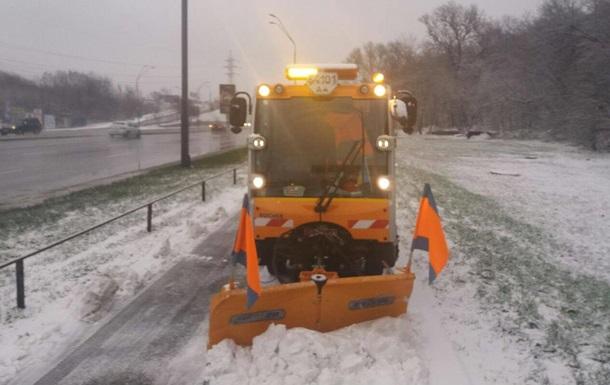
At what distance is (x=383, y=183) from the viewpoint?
19.6 ft

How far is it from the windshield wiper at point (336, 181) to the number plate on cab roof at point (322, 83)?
69cm

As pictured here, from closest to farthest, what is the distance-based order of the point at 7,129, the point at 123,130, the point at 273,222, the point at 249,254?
the point at 249,254
the point at 273,222
the point at 123,130
the point at 7,129

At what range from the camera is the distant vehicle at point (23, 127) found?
47969 mm

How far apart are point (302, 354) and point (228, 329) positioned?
2.49ft

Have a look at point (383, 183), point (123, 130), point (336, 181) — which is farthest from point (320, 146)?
point (123, 130)

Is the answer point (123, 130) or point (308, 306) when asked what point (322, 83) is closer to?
point (308, 306)

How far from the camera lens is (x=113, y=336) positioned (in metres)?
5.29

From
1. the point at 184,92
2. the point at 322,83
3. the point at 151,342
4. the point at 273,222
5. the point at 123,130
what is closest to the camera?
the point at 151,342

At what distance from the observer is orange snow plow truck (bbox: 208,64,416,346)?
5859 mm

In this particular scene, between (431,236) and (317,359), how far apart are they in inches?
69.2

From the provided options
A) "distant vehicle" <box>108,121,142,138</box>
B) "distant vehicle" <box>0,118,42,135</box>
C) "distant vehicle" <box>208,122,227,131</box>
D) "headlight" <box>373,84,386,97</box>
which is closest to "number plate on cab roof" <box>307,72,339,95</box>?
"headlight" <box>373,84,386,97</box>

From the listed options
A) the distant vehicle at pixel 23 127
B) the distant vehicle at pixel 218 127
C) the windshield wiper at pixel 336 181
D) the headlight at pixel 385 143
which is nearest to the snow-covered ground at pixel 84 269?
the windshield wiper at pixel 336 181

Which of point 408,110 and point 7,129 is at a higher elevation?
point 7,129

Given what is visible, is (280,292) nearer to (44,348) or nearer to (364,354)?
(364,354)
